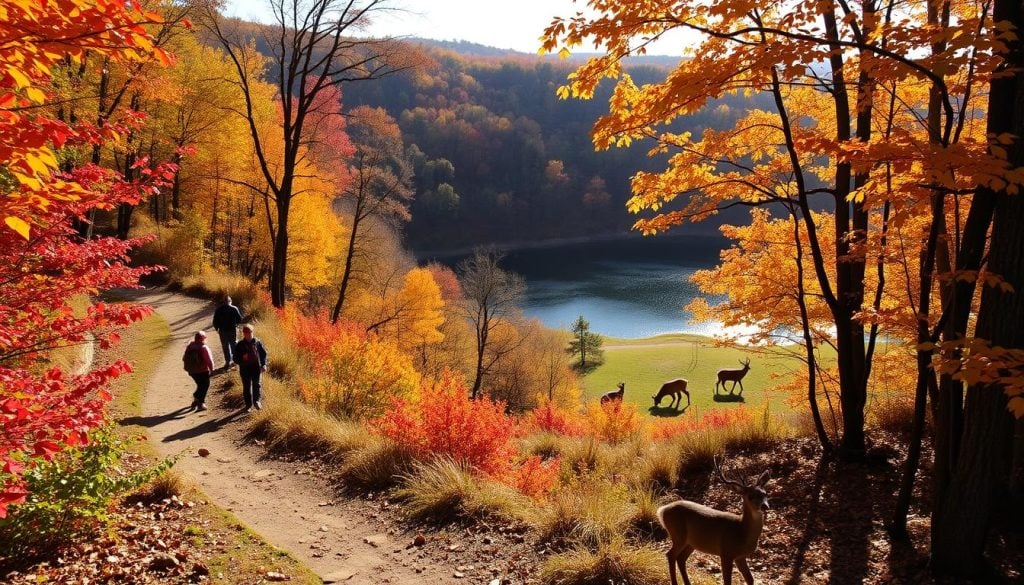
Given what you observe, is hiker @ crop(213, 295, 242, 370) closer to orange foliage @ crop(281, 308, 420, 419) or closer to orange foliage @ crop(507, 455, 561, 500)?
orange foliage @ crop(281, 308, 420, 419)

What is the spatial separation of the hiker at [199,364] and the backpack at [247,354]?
64cm

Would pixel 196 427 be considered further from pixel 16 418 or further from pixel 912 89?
pixel 912 89

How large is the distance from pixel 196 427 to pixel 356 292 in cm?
2452

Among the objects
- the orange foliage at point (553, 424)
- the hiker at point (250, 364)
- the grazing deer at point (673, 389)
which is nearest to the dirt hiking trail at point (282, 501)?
the hiker at point (250, 364)

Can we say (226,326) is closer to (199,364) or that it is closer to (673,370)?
(199,364)

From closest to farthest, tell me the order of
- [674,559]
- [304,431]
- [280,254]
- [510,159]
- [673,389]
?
1. [674,559]
2. [304,431]
3. [280,254]
4. [673,389]
5. [510,159]

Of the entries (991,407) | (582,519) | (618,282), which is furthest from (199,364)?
(618,282)

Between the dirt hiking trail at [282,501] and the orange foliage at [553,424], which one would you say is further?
the orange foliage at [553,424]

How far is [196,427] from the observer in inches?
347

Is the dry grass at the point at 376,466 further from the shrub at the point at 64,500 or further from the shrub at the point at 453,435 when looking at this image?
the shrub at the point at 64,500

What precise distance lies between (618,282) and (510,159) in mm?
55190

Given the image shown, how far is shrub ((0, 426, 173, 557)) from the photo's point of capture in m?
4.15

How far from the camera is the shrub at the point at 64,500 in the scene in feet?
13.6

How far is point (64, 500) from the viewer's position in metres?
4.38
